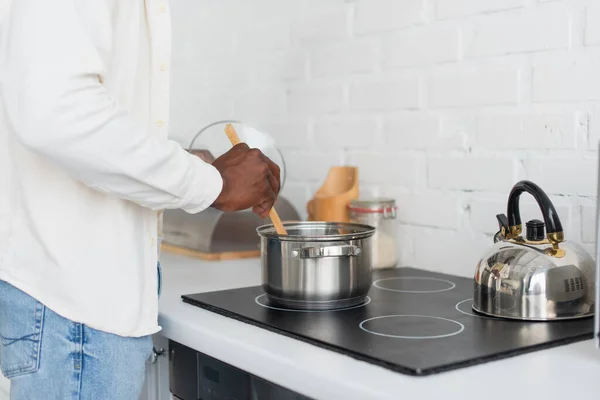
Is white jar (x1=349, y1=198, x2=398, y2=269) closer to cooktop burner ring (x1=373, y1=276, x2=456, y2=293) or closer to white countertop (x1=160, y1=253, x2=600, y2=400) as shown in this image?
cooktop burner ring (x1=373, y1=276, x2=456, y2=293)

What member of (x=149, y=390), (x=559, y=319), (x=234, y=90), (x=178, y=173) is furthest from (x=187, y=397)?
(x=234, y=90)

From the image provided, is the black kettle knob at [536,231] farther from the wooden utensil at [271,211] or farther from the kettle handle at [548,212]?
the wooden utensil at [271,211]

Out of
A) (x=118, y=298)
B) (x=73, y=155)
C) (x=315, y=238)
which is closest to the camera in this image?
(x=73, y=155)

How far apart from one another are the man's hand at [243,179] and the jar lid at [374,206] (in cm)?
48

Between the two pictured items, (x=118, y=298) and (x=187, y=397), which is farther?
(x=187, y=397)

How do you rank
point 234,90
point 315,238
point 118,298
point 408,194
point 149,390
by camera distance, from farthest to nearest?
point 234,90 → point 408,194 → point 149,390 → point 315,238 → point 118,298

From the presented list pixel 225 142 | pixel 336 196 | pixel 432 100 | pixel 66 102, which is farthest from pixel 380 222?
pixel 66 102

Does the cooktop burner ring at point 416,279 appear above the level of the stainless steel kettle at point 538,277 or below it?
below

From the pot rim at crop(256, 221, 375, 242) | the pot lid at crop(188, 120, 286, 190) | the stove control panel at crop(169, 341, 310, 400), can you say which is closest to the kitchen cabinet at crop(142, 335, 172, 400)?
the stove control panel at crop(169, 341, 310, 400)

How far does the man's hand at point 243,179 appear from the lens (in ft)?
3.72

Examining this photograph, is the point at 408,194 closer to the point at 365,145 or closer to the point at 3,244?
the point at 365,145

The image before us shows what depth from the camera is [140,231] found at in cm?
115

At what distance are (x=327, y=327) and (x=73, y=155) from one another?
0.44 metres

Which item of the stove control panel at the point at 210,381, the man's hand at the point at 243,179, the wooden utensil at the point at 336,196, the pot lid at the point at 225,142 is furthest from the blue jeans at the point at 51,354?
the wooden utensil at the point at 336,196
